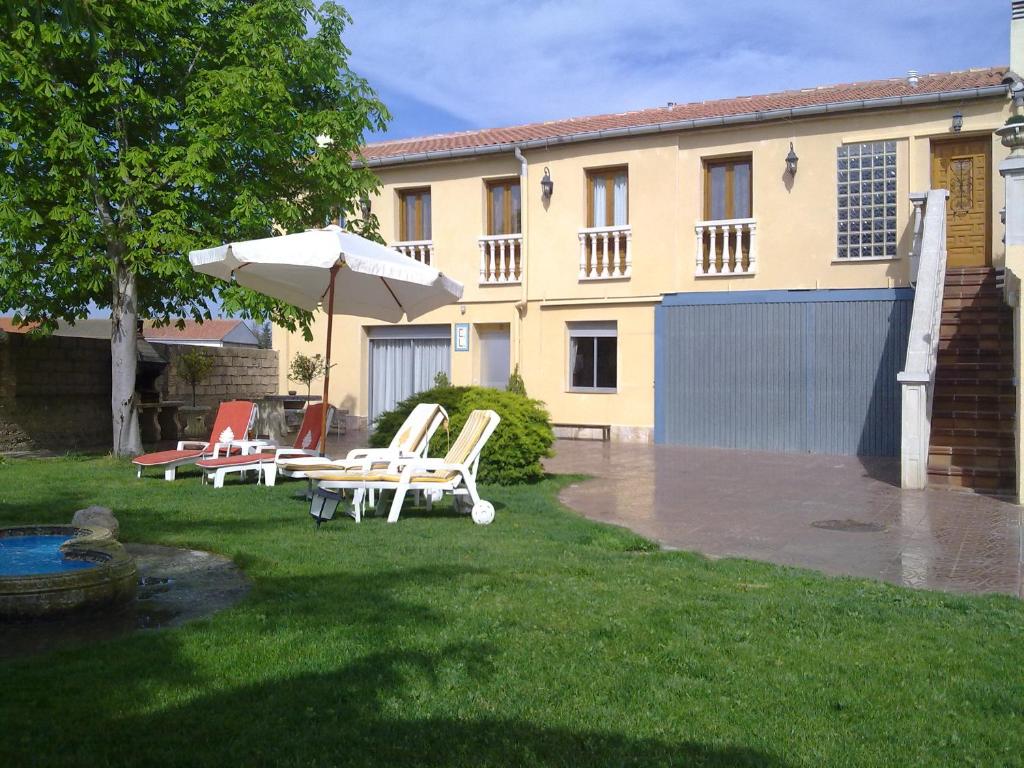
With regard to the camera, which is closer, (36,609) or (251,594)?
(36,609)

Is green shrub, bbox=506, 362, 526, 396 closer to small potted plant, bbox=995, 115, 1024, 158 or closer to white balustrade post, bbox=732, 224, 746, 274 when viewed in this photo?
white balustrade post, bbox=732, 224, 746, 274

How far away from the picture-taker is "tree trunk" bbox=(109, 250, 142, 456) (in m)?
13.3

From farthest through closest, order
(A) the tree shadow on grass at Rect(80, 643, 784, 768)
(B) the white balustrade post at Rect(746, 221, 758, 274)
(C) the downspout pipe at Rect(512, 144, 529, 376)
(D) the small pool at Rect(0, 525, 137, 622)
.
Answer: (C) the downspout pipe at Rect(512, 144, 529, 376)
(B) the white balustrade post at Rect(746, 221, 758, 274)
(D) the small pool at Rect(0, 525, 137, 622)
(A) the tree shadow on grass at Rect(80, 643, 784, 768)

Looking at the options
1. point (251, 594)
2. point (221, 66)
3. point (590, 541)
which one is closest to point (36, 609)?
point (251, 594)

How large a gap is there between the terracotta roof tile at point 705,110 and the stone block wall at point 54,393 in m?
7.80

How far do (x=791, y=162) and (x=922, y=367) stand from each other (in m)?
6.54

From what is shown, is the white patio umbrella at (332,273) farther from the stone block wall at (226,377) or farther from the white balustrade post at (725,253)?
the white balustrade post at (725,253)

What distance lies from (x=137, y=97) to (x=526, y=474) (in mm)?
7193

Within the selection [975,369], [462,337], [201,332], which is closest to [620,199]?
[462,337]

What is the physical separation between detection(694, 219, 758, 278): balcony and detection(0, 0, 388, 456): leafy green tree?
683cm

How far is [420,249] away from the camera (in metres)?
20.7

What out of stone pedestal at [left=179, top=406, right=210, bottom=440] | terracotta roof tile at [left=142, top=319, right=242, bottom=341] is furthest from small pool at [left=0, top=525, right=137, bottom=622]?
terracotta roof tile at [left=142, top=319, right=242, bottom=341]

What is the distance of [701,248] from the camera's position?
17812 mm

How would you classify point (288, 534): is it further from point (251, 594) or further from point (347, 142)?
point (347, 142)
